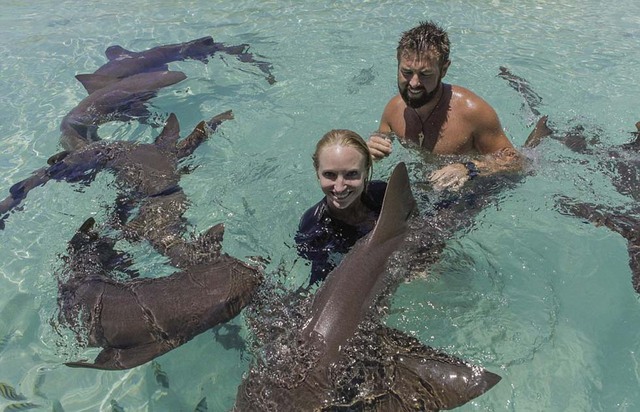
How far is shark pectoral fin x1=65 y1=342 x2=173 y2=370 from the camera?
3.32m

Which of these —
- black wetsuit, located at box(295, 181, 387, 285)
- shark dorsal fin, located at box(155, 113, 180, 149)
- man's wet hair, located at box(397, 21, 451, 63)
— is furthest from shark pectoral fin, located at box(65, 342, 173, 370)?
shark dorsal fin, located at box(155, 113, 180, 149)

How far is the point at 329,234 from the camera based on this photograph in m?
4.26

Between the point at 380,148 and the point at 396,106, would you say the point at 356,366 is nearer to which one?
the point at 380,148

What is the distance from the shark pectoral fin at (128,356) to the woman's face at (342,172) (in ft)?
4.89

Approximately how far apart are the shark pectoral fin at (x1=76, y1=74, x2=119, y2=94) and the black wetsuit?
4760 mm

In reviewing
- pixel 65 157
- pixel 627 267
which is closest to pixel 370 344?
pixel 627 267

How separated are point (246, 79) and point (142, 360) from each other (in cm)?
575

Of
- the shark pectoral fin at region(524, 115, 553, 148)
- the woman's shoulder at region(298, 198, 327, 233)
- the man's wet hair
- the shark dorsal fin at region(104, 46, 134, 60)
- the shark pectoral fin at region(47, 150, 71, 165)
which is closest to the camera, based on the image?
the woman's shoulder at region(298, 198, 327, 233)

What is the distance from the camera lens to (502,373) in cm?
378

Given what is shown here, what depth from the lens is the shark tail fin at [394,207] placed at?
332 centimetres

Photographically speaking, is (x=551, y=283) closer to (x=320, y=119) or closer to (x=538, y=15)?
(x=320, y=119)

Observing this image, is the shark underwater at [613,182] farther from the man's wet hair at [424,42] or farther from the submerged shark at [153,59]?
the submerged shark at [153,59]

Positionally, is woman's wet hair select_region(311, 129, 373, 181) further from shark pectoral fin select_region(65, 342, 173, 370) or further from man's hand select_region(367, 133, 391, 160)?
shark pectoral fin select_region(65, 342, 173, 370)

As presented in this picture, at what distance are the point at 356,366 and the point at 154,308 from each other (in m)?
1.38
